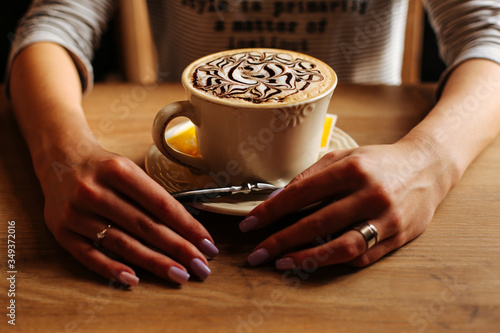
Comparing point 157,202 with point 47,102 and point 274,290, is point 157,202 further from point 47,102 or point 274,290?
point 47,102

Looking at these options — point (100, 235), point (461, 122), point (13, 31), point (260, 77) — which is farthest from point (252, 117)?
point (13, 31)

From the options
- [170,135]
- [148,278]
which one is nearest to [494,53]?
[170,135]

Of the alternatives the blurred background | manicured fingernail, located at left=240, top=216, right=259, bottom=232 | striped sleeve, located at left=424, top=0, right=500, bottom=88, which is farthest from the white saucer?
the blurred background

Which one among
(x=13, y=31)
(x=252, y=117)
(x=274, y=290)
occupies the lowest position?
(x=13, y=31)

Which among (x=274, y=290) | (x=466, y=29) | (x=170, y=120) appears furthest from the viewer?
(x=466, y=29)

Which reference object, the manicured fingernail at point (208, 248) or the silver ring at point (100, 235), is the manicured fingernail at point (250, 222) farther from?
the silver ring at point (100, 235)

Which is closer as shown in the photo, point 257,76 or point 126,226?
point 126,226

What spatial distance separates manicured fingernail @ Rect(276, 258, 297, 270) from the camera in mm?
504

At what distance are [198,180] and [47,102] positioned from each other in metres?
0.31

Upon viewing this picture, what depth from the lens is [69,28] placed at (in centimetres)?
94

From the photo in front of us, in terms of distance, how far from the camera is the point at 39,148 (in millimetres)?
677

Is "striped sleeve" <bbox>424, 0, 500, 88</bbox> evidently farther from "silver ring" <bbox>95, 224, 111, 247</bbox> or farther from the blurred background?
the blurred background

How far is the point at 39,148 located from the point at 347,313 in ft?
1.65

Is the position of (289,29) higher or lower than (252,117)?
lower
